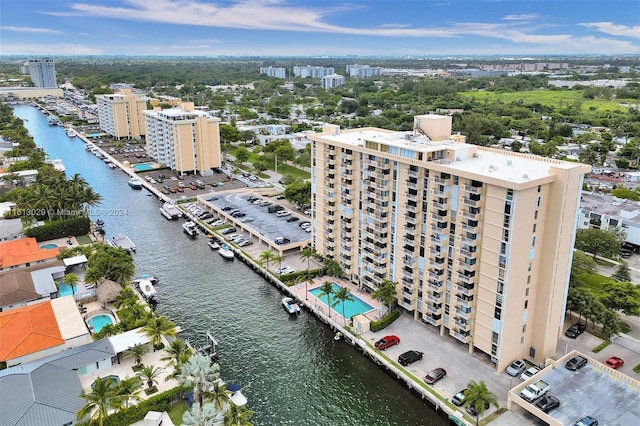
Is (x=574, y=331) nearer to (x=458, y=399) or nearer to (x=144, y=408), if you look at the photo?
(x=458, y=399)

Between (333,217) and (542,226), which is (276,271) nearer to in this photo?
(333,217)

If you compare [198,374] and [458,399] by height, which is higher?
[198,374]

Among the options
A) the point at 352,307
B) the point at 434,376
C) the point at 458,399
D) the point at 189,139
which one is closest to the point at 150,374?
the point at 352,307

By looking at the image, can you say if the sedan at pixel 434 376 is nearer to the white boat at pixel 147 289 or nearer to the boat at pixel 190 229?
the white boat at pixel 147 289

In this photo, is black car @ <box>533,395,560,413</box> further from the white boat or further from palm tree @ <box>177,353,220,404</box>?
the white boat

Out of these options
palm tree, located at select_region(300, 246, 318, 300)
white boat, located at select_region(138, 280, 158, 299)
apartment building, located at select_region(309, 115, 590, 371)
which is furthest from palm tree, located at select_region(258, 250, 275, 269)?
white boat, located at select_region(138, 280, 158, 299)

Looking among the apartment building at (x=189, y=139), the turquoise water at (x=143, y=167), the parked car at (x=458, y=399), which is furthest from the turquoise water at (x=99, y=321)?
the turquoise water at (x=143, y=167)

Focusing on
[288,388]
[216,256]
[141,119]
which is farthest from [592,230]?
[141,119]
